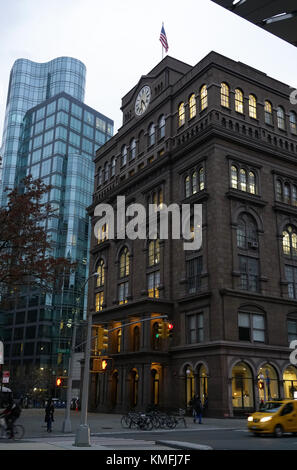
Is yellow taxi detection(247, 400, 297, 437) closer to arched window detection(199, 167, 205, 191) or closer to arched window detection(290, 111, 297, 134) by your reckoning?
arched window detection(199, 167, 205, 191)

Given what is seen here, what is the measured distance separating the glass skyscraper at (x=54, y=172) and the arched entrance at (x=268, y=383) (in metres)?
53.5

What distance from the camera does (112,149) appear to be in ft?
222

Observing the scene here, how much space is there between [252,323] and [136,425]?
Result: 1520 centimetres

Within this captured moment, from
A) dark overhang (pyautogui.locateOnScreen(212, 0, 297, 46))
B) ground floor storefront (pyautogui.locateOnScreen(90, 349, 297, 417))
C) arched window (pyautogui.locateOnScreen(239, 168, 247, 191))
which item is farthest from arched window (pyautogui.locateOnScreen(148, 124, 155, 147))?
dark overhang (pyautogui.locateOnScreen(212, 0, 297, 46))

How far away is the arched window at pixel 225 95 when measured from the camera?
159ft

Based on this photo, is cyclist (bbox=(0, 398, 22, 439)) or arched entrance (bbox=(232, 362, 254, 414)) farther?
arched entrance (bbox=(232, 362, 254, 414))

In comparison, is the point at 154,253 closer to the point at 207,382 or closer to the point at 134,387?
the point at 134,387

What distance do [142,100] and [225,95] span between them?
16886 mm

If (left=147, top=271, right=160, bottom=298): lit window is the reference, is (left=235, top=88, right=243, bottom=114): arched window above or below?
above

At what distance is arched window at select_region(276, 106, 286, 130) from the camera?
52.3m

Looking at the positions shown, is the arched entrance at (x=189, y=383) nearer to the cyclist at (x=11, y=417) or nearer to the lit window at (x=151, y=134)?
the cyclist at (x=11, y=417)

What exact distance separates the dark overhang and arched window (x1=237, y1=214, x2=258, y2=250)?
36.6m

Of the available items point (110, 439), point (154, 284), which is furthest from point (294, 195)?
point (110, 439)

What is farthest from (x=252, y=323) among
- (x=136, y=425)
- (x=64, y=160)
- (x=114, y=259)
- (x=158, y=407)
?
(x=64, y=160)
